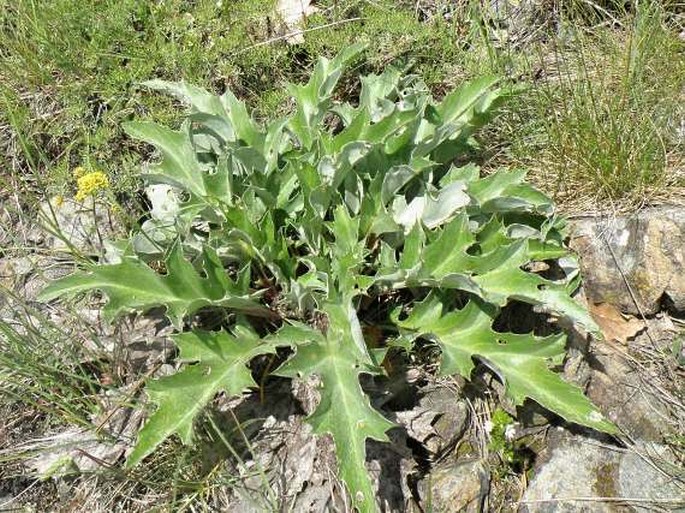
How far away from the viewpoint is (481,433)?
2.41 meters

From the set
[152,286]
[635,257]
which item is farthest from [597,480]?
[152,286]

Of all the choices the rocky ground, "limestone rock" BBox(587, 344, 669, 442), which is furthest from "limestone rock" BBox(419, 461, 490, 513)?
"limestone rock" BBox(587, 344, 669, 442)

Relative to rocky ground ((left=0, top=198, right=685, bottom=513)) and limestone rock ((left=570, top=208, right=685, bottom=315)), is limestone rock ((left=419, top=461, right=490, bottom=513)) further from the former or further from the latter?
limestone rock ((left=570, top=208, right=685, bottom=315))

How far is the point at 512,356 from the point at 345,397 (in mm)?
546

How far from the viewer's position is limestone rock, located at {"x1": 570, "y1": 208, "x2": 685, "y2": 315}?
2.54 m

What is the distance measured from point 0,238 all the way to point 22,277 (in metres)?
0.31

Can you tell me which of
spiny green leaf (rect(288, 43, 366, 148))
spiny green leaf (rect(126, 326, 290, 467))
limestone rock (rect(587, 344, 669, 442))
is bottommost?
limestone rock (rect(587, 344, 669, 442))

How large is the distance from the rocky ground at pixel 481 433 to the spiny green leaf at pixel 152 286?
396mm

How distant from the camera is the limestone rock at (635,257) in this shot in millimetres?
2535

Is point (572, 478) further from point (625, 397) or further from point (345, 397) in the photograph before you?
point (345, 397)

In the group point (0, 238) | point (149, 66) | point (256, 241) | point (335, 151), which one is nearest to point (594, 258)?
point (335, 151)

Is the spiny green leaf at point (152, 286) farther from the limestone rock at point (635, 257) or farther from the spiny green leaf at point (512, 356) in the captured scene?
the limestone rock at point (635, 257)

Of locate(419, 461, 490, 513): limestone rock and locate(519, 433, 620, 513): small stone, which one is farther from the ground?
locate(419, 461, 490, 513): limestone rock

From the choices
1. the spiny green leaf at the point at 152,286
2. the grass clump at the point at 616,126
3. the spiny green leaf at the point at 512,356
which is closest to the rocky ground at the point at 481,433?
the grass clump at the point at 616,126
